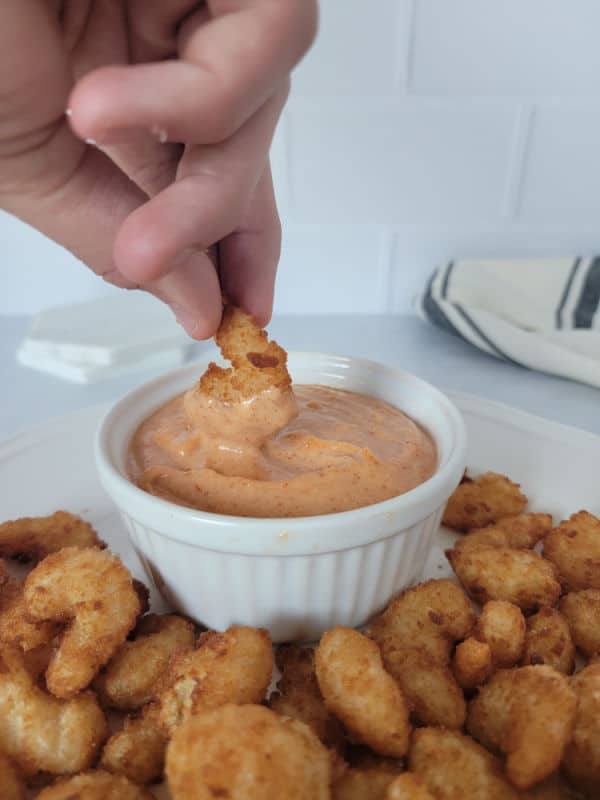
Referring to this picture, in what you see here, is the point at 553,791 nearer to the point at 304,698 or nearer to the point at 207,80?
the point at 304,698

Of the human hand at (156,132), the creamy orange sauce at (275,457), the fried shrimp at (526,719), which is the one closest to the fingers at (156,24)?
the human hand at (156,132)

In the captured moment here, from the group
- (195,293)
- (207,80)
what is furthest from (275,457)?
(207,80)

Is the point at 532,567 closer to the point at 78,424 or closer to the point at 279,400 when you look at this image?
the point at 279,400

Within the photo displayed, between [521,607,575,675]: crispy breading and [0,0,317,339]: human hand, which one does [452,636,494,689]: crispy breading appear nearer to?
[521,607,575,675]: crispy breading

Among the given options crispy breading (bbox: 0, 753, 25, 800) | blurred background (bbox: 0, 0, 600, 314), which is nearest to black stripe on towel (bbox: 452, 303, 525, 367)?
blurred background (bbox: 0, 0, 600, 314)

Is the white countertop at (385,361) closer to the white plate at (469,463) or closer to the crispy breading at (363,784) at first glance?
the white plate at (469,463)

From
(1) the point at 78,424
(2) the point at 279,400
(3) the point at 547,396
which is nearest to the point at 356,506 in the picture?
(2) the point at 279,400
